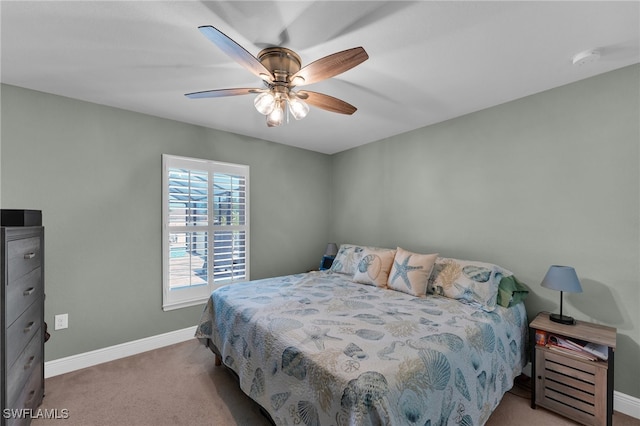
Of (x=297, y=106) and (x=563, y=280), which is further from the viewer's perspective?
(x=563, y=280)

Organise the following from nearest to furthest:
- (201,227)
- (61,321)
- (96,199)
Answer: (61,321) → (96,199) → (201,227)

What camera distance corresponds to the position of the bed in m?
1.22

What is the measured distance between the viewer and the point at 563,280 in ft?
6.48

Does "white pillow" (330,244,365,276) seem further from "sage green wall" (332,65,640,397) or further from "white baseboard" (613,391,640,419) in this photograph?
"white baseboard" (613,391,640,419)

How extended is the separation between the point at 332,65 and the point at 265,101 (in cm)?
49

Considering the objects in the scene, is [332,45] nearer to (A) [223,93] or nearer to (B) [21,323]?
(A) [223,93]

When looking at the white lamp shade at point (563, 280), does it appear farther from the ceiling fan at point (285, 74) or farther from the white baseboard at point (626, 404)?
the ceiling fan at point (285, 74)

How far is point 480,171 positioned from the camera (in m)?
2.79

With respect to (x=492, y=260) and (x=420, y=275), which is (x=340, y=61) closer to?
(x=420, y=275)

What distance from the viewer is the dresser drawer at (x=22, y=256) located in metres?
1.46

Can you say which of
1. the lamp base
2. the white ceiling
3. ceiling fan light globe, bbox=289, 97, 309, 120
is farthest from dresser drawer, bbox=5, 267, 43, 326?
the lamp base

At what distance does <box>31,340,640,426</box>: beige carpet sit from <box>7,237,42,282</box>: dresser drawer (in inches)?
42.7

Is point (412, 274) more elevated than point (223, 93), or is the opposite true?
point (223, 93)

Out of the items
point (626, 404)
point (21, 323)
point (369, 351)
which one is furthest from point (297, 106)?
point (626, 404)
